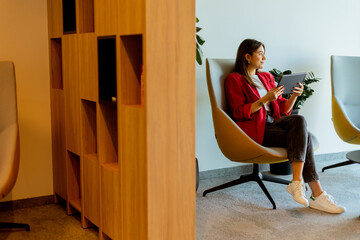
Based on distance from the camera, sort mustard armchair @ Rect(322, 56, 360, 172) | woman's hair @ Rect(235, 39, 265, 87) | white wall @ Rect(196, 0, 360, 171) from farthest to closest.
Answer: mustard armchair @ Rect(322, 56, 360, 172) < white wall @ Rect(196, 0, 360, 171) < woman's hair @ Rect(235, 39, 265, 87)

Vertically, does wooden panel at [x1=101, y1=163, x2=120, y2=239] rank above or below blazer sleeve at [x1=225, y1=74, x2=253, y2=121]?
below

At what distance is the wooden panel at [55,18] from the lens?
3.21 meters

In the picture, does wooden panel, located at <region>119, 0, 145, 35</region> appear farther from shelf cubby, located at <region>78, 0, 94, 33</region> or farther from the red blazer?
the red blazer

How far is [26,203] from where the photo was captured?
11.2 ft

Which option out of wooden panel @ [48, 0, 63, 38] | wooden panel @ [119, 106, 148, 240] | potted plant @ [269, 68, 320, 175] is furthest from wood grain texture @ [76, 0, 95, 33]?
potted plant @ [269, 68, 320, 175]

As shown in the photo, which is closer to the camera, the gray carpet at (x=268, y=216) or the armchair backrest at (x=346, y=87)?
the gray carpet at (x=268, y=216)

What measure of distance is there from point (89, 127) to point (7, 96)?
0.52 metres

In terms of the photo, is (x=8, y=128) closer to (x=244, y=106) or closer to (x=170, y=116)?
(x=170, y=116)

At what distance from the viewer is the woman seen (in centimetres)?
330

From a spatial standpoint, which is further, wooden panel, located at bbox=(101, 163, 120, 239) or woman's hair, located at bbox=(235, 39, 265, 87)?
woman's hair, located at bbox=(235, 39, 265, 87)

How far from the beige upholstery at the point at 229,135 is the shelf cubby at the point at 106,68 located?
95 cm

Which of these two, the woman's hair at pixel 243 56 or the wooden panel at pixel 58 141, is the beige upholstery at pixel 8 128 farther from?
the woman's hair at pixel 243 56

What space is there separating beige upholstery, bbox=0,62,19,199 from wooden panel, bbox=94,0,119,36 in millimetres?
657

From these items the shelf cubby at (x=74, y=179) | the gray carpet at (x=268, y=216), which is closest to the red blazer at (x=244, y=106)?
the gray carpet at (x=268, y=216)
